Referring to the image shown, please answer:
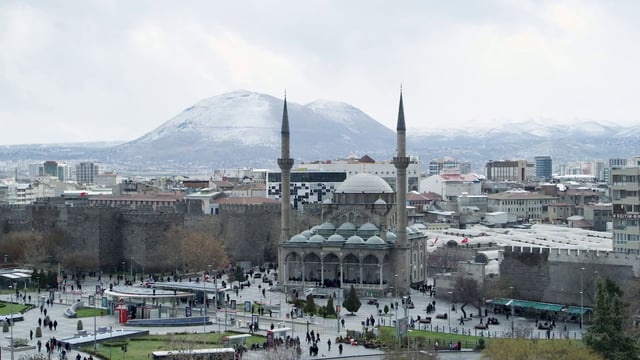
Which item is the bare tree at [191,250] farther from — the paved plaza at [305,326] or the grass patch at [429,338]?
the grass patch at [429,338]

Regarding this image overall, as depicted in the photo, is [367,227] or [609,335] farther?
[367,227]

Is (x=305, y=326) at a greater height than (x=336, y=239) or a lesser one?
lesser

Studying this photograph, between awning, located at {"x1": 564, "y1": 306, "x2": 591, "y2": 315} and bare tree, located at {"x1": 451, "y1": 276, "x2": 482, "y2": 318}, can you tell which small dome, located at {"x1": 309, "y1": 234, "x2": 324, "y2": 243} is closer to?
bare tree, located at {"x1": 451, "y1": 276, "x2": 482, "y2": 318}

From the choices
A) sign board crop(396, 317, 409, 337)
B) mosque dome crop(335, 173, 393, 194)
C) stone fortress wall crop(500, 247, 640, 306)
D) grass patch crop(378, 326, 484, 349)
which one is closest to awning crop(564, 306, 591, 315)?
stone fortress wall crop(500, 247, 640, 306)

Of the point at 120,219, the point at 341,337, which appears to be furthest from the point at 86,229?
the point at 341,337

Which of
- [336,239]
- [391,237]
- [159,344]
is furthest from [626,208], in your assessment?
[159,344]

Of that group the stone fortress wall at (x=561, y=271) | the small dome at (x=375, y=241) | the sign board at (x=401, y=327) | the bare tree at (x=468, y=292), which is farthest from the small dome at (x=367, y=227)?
the sign board at (x=401, y=327)

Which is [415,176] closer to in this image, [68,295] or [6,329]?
[68,295]

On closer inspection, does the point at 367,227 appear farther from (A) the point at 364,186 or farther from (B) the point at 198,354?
(B) the point at 198,354
